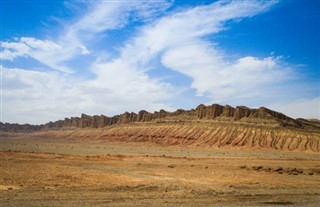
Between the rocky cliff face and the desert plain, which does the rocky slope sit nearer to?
the rocky cliff face

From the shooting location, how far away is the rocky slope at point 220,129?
81438mm

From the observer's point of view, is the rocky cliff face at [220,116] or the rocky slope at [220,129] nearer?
the rocky slope at [220,129]

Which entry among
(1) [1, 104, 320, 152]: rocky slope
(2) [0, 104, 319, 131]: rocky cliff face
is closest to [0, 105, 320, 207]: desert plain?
(1) [1, 104, 320, 152]: rocky slope

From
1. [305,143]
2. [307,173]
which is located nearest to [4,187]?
[307,173]

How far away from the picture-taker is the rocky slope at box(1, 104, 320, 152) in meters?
81.4

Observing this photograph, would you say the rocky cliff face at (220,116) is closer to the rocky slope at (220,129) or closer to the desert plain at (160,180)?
the rocky slope at (220,129)

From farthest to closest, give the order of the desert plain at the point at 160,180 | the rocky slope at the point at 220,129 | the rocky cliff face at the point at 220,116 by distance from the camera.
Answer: the rocky cliff face at the point at 220,116 → the rocky slope at the point at 220,129 → the desert plain at the point at 160,180

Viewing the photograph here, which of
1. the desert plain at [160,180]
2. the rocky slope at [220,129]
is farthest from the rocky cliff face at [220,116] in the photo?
the desert plain at [160,180]


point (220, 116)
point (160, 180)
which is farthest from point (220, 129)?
point (160, 180)

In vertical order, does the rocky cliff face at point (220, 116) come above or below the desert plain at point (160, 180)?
above

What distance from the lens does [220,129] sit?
312ft

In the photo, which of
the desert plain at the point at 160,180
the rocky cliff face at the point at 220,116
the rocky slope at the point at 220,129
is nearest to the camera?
the desert plain at the point at 160,180

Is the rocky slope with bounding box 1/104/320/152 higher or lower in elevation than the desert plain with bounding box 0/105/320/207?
higher

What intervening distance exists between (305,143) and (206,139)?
81.2ft
